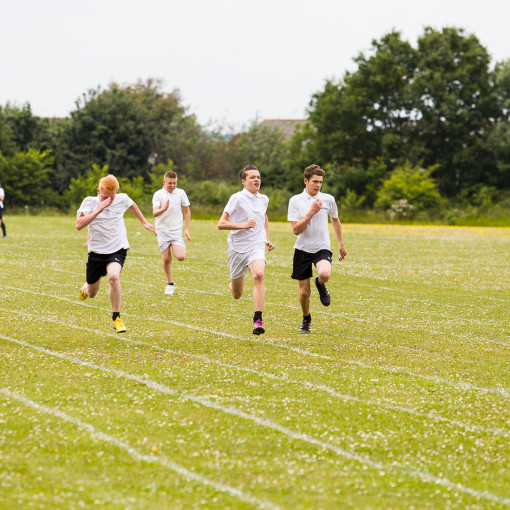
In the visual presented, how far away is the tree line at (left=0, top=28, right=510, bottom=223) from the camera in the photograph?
59.5 meters

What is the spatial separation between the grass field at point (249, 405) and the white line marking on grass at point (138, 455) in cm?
1

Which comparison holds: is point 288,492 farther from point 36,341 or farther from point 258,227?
point 258,227

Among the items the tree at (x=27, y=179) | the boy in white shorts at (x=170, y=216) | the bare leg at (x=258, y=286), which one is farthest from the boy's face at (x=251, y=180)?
the tree at (x=27, y=179)

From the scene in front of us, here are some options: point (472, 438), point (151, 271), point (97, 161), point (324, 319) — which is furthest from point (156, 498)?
point (97, 161)

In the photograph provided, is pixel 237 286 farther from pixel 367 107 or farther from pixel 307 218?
pixel 367 107

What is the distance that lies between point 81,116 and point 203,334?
197 ft

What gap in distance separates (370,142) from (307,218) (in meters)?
57.2

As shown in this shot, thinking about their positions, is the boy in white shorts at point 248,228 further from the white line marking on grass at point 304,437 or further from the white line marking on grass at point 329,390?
the white line marking on grass at point 304,437

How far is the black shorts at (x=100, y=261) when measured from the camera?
995 cm

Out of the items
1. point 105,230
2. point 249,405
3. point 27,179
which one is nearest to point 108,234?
point 105,230

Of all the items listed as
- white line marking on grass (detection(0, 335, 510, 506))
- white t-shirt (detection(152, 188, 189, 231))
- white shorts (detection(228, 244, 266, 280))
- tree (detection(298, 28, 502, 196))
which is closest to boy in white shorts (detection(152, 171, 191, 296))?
white t-shirt (detection(152, 188, 189, 231))

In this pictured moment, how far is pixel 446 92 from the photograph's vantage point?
60188mm

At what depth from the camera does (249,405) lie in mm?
6418

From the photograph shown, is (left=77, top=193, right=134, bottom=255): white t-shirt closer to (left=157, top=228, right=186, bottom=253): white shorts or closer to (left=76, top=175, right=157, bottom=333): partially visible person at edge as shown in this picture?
(left=76, top=175, right=157, bottom=333): partially visible person at edge
